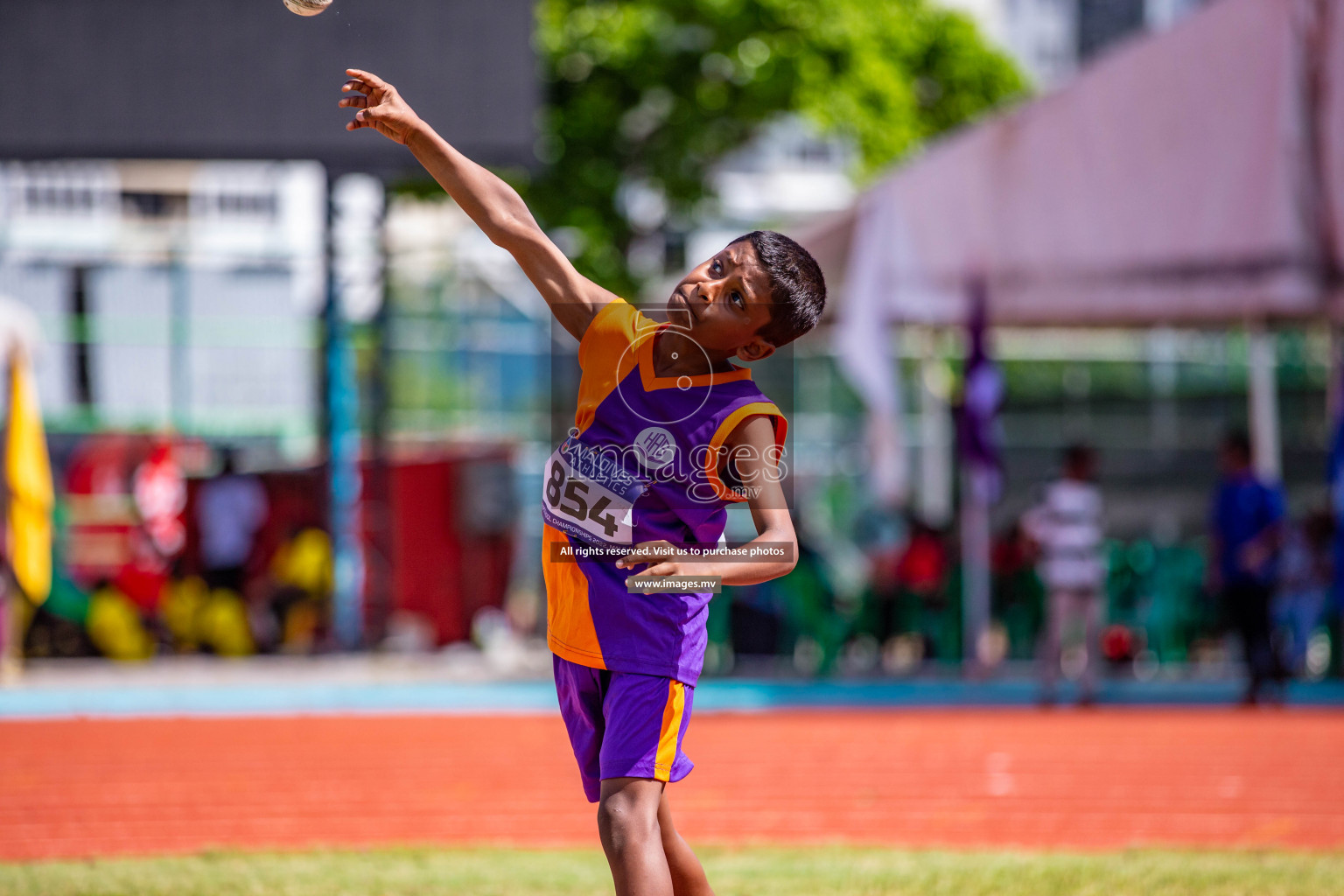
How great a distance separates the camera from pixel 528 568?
54.1 feet

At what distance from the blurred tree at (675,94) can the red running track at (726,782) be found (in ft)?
33.2

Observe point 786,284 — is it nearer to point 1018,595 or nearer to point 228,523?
point 1018,595

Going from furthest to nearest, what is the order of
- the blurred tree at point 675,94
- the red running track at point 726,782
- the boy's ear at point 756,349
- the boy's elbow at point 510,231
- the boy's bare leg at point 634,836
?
the blurred tree at point 675,94 → the red running track at point 726,782 → the boy's elbow at point 510,231 → the boy's ear at point 756,349 → the boy's bare leg at point 634,836

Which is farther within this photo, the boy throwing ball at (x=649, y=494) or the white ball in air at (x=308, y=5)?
the white ball in air at (x=308, y=5)

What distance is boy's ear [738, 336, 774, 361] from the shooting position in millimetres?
3299

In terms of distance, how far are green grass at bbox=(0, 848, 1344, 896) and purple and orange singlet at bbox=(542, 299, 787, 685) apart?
1967 mm

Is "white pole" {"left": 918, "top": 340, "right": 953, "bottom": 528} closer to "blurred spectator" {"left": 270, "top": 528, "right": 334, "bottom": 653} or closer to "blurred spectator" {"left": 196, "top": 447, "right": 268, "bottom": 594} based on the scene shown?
"blurred spectator" {"left": 270, "top": 528, "right": 334, "bottom": 653}

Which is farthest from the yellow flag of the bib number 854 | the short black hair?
the short black hair

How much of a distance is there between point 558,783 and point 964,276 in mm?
5192

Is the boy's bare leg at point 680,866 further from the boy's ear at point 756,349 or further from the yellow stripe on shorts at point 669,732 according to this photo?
the boy's ear at point 756,349

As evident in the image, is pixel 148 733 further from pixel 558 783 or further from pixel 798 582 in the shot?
pixel 798 582

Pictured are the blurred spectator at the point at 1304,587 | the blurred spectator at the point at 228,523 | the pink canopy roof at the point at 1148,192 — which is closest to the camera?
the pink canopy roof at the point at 1148,192

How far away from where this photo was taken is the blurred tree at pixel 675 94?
770 inches

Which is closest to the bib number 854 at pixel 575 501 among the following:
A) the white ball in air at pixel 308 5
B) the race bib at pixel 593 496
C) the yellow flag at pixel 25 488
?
the race bib at pixel 593 496
